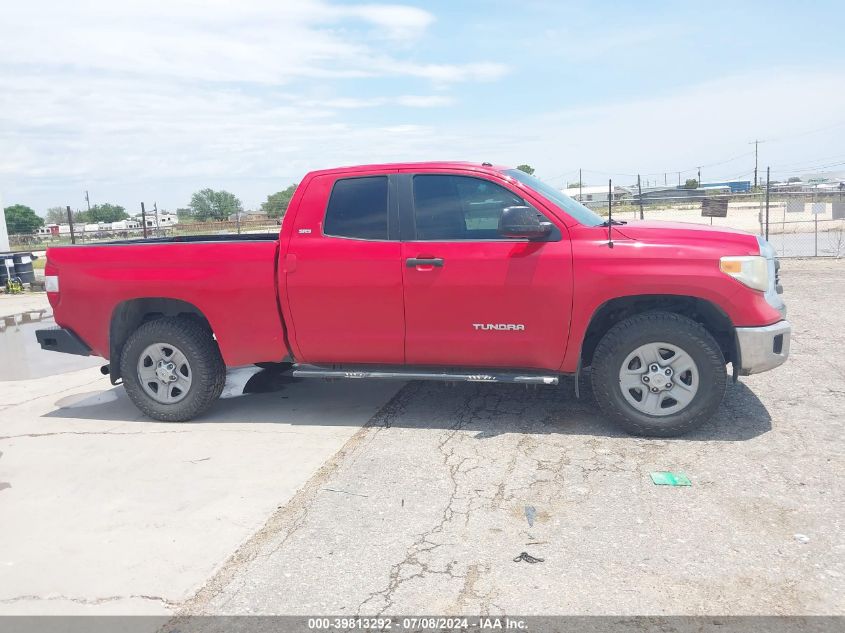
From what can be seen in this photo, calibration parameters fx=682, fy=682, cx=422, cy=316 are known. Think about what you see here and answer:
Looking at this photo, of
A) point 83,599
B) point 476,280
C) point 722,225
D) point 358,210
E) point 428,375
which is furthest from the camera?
point 722,225

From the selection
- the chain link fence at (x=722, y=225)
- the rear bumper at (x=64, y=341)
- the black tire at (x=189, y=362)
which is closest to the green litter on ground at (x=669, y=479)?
the black tire at (x=189, y=362)

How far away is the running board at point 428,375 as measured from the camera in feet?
16.2

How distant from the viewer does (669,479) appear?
418 cm

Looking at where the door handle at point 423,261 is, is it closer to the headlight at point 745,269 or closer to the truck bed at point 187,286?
the truck bed at point 187,286

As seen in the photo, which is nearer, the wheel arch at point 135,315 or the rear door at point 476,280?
the rear door at point 476,280

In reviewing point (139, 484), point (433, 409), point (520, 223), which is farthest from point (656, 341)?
point (139, 484)

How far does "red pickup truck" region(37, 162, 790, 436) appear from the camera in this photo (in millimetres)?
4730

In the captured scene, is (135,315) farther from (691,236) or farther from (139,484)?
(691,236)

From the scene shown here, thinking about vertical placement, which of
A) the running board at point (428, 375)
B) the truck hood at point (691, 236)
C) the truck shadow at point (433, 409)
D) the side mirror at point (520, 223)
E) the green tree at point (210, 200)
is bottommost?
the truck shadow at point (433, 409)

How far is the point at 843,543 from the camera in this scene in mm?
3352

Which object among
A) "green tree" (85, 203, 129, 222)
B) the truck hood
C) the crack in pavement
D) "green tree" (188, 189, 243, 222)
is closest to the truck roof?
the truck hood

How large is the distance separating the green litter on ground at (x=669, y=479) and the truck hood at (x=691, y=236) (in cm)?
158

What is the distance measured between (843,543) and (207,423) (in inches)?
179

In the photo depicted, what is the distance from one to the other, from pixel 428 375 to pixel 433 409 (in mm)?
728
